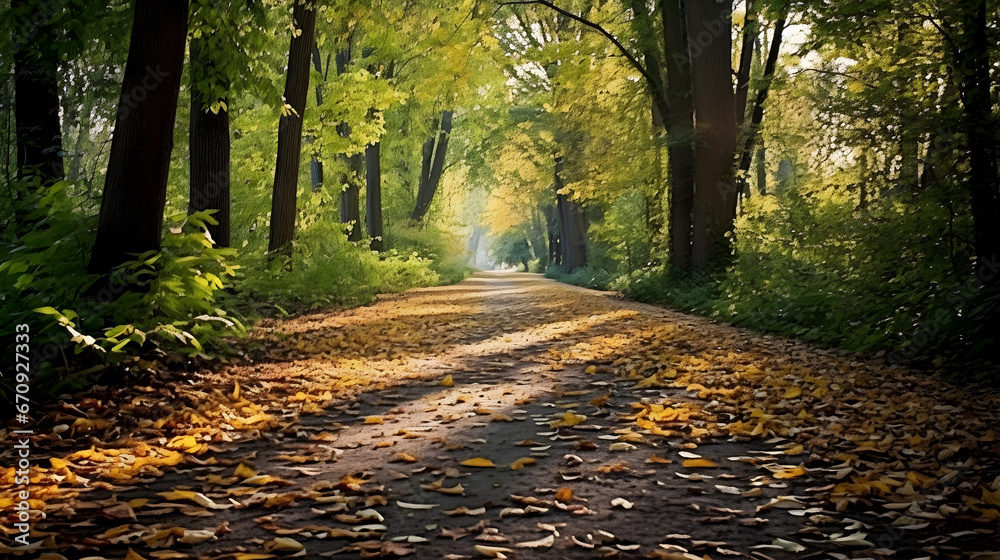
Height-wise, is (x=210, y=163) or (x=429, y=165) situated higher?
(x=429, y=165)

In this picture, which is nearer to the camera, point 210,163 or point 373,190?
point 210,163

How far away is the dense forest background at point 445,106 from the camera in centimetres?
504

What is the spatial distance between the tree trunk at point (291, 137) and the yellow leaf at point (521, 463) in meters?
9.63

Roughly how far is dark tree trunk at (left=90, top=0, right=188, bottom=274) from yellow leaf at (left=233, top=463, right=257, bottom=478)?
2496mm

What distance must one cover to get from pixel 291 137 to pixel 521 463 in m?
10.7

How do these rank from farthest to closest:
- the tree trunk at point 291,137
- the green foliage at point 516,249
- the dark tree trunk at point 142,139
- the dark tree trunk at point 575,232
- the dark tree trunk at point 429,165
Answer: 1. the green foliage at point 516,249
2. the dark tree trunk at point 575,232
3. the dark tree trunk at point 429,165
4. the tree trunk at point 291,137
5. the dark tree trunk at point 142,139

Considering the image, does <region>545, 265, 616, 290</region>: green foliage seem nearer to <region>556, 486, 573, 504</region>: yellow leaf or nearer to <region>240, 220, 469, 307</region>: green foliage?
<region>240, 220, 469, 307</region>: green foliage

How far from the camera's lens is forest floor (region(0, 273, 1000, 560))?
250cm

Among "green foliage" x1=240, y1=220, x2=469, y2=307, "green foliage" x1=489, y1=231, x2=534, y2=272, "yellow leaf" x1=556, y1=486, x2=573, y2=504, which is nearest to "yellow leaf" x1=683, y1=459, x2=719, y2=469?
"yellow leaf" x1=556, y1=486, x2=573, y2=504

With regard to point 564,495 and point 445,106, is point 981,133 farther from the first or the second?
point 445,106

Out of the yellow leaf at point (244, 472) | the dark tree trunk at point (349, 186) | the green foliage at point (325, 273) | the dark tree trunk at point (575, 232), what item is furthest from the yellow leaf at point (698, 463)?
the dark tree trunk at point (575, 232)

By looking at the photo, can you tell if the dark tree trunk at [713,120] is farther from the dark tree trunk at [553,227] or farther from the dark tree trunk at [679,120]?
the dark tree trunk at [553,227]

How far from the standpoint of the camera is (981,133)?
5957mm

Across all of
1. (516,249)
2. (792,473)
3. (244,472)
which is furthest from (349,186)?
(516,249)
